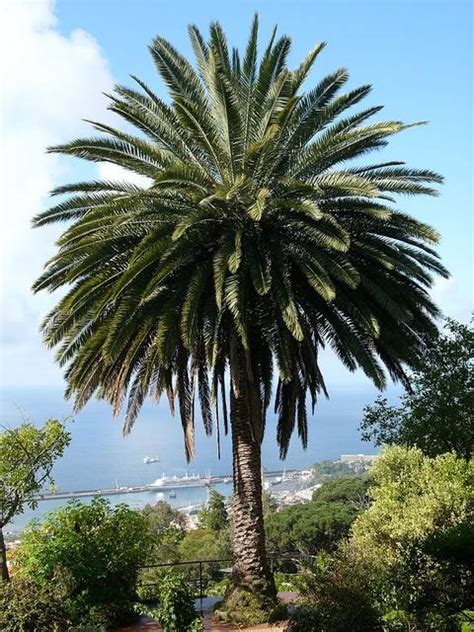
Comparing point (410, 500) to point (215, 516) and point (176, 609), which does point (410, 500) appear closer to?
point (176, 609)

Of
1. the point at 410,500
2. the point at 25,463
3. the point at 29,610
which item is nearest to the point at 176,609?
the point at 29,610

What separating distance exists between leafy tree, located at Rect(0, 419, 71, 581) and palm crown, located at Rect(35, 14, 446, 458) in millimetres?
1129

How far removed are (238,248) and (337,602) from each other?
237 inches

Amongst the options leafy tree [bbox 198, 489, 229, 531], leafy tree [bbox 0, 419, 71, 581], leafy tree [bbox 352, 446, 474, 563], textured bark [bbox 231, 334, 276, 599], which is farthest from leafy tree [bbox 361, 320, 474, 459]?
leafy tree [bbox 198, 489, 229, 531]

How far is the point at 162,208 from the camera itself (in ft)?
41.7

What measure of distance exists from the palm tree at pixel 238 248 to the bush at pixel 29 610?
359cm

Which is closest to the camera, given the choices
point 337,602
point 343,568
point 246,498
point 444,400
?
point 337,602

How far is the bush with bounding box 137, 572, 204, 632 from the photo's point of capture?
1144 cm

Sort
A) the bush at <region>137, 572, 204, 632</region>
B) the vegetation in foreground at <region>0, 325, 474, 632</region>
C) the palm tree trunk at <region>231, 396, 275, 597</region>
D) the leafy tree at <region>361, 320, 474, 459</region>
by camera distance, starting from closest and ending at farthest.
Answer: the vegetation in foreground at <region>0, 325, 474, 632</region> < the bush at <region>137, 572, 204, 632</region> < the palm tree trunk at <region>231, 396, 275, 597</region> < the leafy tree at <region>361, 320, 474, 459</region>

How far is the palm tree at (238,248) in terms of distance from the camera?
1217cm

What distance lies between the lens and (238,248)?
11.9 m

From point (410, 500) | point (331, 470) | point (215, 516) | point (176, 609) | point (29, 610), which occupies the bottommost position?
point (331, 470)

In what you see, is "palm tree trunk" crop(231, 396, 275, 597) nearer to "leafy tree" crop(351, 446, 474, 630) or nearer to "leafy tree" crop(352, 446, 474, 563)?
"leafy tree" crop(351, 446, 474, 630)

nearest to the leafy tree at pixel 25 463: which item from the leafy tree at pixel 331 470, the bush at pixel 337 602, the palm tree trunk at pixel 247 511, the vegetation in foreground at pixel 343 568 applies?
the vegetation in foreground at pixel 343 568
